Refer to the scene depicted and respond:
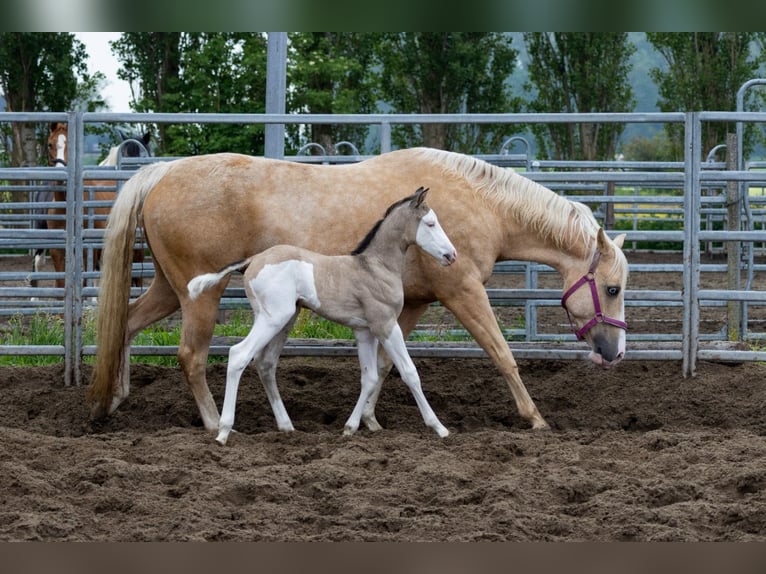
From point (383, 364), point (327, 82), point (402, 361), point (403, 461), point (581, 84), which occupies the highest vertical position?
point (581, 84)

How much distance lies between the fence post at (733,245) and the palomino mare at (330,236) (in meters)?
2.09

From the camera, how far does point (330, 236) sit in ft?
17.8

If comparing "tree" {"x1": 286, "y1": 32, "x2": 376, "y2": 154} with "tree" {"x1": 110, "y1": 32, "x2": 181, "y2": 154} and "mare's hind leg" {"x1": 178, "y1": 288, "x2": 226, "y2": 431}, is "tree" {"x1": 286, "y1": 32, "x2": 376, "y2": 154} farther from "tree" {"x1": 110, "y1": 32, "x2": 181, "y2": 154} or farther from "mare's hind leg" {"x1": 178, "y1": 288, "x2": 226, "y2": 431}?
"mare's hind leg" {"x1": 178, "y1": 288, "x2": 226, "y2": 431}

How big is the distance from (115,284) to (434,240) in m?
1.80

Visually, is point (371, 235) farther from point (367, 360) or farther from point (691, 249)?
point (691, 249)

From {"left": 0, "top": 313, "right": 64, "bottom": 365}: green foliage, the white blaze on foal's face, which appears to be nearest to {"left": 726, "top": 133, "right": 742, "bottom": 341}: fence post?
the white blaze on foal's face

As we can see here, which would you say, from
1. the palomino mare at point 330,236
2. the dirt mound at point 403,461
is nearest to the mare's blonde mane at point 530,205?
the palomino mare at point 330,236

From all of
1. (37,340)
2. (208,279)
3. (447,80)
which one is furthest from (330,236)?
(447,80)

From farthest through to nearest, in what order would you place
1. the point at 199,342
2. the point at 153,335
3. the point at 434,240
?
1. the point at 153,335
2. the point at 199,342
3. the point at 434,240

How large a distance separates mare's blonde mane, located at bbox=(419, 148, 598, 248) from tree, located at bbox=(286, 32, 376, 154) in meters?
13.1

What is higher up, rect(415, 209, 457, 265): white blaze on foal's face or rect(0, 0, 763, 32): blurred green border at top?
rect(0, 0, 763, 32): blurred green border at top

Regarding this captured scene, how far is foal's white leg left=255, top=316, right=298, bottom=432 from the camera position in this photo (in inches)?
203

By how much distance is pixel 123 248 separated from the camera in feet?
17.8

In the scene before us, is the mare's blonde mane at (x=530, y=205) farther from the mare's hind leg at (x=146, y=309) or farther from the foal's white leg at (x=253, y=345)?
the mare's hind leg at (x=146, y=309)
